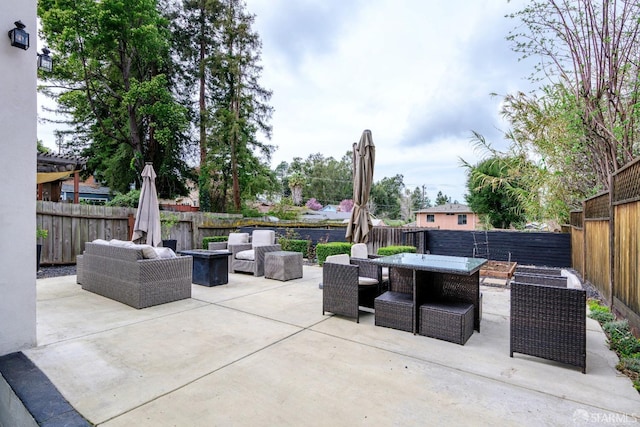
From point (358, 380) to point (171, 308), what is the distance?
2.91 meters

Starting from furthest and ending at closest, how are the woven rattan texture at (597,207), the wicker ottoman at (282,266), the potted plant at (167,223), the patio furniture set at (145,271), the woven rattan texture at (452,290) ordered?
the potted plant at (167,223), the wicker ottoman at (282,266), the woven rattan texture at (597,207), the patio furniture set at (145,271), the woven rattan texture at (452,290)

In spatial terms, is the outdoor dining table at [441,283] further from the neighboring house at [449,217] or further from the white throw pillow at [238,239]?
the neighboring house at [449,217]

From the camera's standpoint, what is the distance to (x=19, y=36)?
8.46ft

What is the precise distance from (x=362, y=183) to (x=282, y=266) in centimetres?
218

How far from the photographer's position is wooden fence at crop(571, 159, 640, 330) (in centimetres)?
304

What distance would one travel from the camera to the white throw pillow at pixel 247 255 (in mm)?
6345

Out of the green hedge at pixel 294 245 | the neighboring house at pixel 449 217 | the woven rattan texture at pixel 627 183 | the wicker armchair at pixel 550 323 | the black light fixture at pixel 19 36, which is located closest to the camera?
the wicker armchair at pixel 550 323

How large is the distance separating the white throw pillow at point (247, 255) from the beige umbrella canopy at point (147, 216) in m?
1.65

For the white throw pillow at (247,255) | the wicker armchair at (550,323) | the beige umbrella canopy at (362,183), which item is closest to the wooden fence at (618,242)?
the wicker armchair at (550,323)

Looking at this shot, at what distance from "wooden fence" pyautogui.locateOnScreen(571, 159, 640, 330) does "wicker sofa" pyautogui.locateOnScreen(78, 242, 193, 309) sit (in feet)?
17.3

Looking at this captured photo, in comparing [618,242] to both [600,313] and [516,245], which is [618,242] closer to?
[600,313]

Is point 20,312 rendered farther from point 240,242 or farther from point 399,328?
point 240,242

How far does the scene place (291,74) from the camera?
1219cm

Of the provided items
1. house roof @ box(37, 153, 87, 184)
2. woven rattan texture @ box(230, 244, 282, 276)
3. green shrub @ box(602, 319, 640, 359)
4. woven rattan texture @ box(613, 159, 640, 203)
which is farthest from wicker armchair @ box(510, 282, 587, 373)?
house roof @ box(37, 153, 87, 184)
